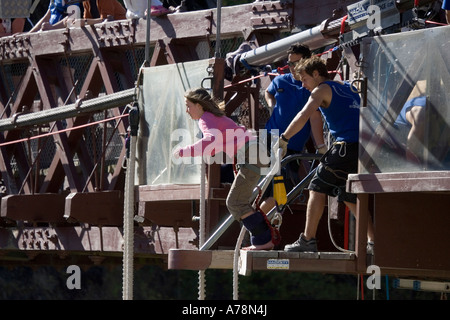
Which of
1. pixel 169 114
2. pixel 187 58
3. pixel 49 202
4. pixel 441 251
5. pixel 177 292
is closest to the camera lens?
pixel 441 251

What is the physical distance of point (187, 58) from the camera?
1281cm

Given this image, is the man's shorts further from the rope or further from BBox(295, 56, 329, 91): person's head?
the rope

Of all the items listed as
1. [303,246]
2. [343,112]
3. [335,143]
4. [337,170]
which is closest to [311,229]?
[303,246]

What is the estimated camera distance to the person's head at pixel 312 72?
891 cm

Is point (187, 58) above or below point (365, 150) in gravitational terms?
above

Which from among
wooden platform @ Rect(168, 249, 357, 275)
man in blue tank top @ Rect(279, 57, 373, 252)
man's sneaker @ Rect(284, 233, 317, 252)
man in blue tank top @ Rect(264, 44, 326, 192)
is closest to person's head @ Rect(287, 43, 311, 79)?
man in blue tank top @ Rect(264, 44, 326, 192)

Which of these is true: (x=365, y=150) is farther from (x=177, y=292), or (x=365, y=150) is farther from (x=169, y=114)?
(x=177, y=292)

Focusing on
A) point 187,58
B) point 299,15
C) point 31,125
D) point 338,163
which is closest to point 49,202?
point 31,125

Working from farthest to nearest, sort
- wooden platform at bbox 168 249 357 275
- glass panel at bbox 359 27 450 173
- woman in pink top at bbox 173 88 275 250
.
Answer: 1. woman in pink top at bbox 173 88 275 250
2. wooden platform at bbox 168 249 357 275
3. glass panel at bbox 359 27 450 173

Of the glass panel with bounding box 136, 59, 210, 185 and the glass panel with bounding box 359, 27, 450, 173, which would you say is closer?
the glass panel with bounding box 359, 27, 450, 173

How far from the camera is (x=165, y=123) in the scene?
11.3 meters

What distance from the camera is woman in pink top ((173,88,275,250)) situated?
8.93 metres

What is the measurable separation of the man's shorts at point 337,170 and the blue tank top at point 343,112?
79 mm
